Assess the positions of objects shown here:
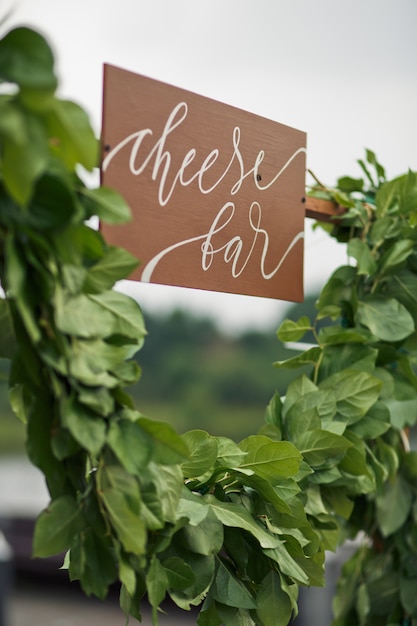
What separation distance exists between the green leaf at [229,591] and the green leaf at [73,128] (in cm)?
37

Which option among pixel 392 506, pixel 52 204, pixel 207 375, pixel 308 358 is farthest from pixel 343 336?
pixel 207 375

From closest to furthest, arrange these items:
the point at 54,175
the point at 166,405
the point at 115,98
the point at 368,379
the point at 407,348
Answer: the point at 54,175 < the point at 115,98 < the point at 368,379 < the point at 407,348 < the point at 166,405

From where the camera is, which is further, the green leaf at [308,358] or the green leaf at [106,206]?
the green leaf at [308,358]

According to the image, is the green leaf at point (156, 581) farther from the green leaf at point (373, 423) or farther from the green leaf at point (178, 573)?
the green leaf at point (373, 423)

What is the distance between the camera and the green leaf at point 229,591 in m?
0.63

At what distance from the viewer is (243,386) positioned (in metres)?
8.10

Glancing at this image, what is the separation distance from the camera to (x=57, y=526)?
1.65 ft

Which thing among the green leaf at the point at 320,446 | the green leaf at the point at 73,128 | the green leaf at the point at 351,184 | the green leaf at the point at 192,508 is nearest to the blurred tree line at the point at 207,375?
the green leaf at the point at 351,184

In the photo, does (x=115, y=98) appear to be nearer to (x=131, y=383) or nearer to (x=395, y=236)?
(x=131, y=383)

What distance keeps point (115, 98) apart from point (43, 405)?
264 millimetres

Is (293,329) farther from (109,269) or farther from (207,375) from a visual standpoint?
(207,375)

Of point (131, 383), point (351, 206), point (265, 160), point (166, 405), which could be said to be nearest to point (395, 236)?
point (351, 206)

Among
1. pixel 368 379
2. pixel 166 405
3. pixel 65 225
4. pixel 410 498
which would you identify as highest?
pixel 65 225

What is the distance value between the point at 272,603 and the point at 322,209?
0.48m
